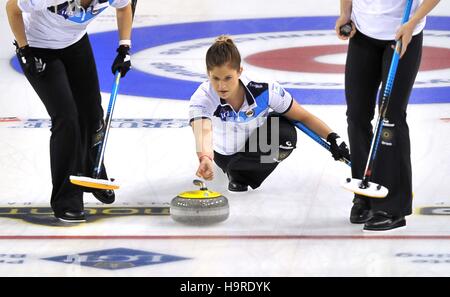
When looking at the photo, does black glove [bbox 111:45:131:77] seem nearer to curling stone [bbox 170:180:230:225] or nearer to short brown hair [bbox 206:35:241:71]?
short brown hair [bbox 206:35:241:71]

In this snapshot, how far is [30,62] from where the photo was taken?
4.88 m

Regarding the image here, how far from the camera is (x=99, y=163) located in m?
5.07

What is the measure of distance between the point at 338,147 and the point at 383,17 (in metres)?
0.69

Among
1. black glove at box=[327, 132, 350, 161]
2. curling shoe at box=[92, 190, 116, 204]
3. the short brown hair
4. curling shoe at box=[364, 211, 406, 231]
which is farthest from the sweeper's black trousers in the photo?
curling shoe at box=[364, 211, 406, 231]

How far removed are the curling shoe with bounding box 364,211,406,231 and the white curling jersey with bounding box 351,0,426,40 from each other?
0.72 m

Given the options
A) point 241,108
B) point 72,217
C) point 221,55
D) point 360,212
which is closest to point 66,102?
point 72,217

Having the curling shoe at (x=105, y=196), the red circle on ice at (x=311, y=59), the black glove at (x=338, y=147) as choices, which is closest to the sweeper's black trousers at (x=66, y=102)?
the curling shoe at (x=105, y=196)

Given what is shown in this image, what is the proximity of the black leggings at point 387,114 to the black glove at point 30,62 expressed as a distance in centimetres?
130

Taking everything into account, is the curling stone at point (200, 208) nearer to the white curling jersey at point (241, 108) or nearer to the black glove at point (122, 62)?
the white curling jersey at point (241, 108)

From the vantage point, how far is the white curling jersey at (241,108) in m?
5.12

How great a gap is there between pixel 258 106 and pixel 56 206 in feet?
3.30

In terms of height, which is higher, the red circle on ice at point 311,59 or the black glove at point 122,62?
the black glove at point 122,62

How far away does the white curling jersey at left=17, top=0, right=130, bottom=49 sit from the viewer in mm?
4902
